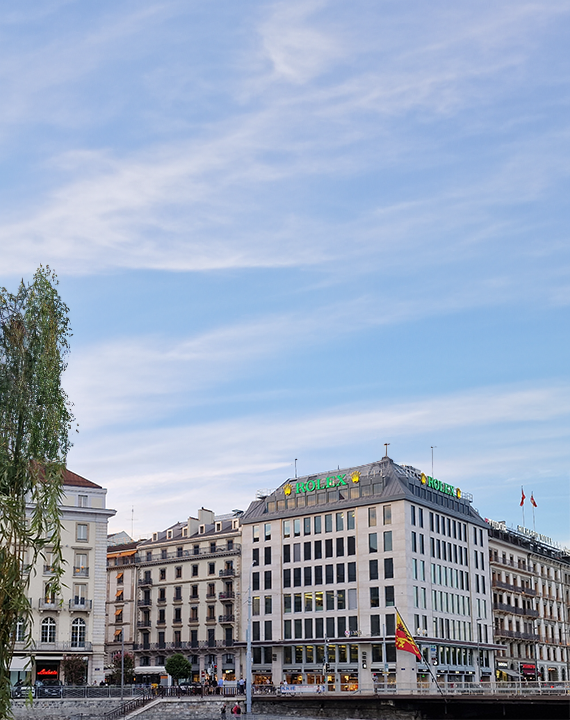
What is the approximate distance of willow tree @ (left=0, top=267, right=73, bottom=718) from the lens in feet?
96.7

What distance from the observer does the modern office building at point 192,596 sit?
418ft

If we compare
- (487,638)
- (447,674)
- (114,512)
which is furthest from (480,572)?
(114,512)

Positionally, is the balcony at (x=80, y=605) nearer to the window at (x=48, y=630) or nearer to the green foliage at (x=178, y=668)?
the window at (x=48, y=630)

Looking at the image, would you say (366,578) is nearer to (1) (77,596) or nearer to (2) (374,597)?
(2) (374,597)

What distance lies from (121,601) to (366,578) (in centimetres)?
4356

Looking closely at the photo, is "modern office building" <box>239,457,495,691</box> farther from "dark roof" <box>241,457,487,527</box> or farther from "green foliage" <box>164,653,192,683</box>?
"green foliage" <box>164,653,192,683</box>

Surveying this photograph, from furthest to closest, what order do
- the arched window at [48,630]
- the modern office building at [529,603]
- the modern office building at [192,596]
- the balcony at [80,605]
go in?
the modern office building at [529,603], the modern office building at [192,596], the balcony at [80,605], the arched window at [48,630]

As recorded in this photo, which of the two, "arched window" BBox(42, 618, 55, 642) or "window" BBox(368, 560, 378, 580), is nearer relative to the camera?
"arched window" BBox(42, 618, 55, 642)

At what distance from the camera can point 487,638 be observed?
12688 cm

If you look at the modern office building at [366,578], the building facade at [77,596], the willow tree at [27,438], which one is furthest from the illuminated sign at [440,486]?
the willow tree at [27,438]

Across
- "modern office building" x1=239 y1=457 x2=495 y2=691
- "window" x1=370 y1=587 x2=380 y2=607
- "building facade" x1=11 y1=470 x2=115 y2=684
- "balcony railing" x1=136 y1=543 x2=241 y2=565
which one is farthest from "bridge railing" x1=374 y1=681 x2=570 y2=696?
"balcony railing" x1=136 y1=543 x2=241 y2=565

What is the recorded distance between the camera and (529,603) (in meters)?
142

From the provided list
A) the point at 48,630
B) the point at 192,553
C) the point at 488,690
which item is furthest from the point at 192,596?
the point at 488,690

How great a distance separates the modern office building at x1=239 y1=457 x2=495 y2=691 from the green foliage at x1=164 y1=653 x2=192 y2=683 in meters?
12.2
